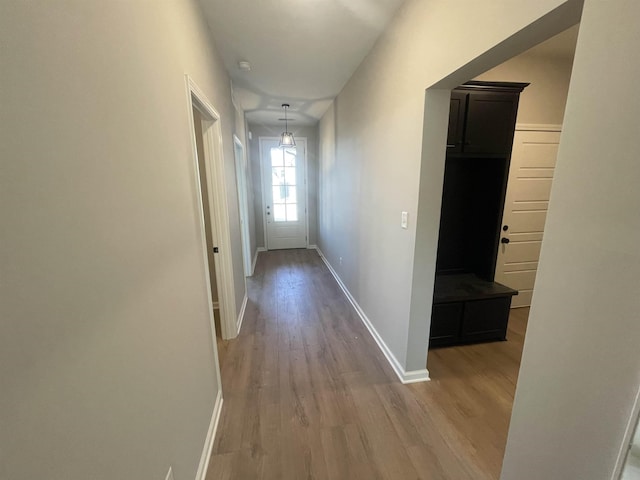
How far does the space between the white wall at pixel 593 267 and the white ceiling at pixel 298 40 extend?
5.01 feet

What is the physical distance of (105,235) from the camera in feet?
2.32

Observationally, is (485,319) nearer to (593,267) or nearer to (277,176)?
(593,267)

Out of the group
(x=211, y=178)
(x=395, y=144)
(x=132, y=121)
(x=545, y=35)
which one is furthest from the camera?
(x=211, y=178)

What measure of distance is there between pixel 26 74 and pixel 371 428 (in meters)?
2.12

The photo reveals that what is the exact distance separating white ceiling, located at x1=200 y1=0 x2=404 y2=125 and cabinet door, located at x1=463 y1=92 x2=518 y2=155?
1.03m

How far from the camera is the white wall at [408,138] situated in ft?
3.82

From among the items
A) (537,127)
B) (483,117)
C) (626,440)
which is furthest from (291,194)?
(626,440)

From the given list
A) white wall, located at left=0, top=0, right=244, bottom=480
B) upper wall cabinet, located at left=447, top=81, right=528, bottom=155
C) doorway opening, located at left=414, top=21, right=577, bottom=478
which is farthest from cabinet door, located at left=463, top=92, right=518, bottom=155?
white wall, located at left=0, top=0, right=244, bottom=480

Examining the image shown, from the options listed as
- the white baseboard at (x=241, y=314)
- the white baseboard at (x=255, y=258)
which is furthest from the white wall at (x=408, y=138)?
the white baseboard at (x=255, y=258)

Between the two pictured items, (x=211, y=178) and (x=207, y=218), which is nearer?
(x=211, y=178)

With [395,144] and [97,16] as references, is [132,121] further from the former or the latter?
[395,144]

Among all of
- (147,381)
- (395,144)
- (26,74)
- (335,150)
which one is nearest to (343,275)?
(335,150)

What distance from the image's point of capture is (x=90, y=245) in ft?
2.15

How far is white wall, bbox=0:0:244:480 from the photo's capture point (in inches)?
18.8
